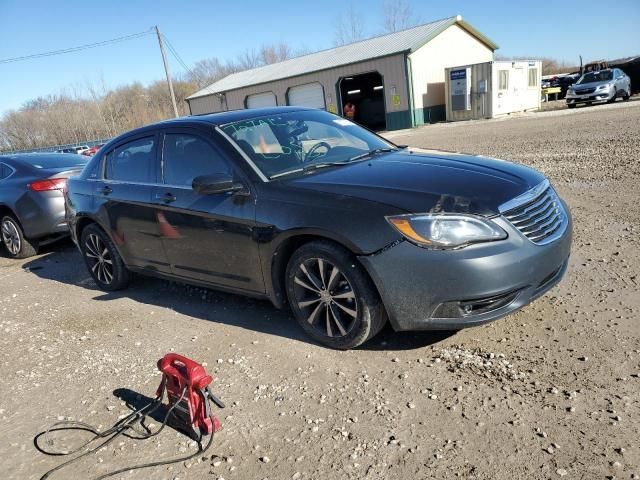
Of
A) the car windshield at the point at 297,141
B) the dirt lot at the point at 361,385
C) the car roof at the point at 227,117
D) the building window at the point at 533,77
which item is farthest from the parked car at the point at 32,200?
the building window at the point at 533,77

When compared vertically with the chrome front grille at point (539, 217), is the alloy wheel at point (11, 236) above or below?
below

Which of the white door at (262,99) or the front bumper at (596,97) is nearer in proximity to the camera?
the front bumper at (596,97)

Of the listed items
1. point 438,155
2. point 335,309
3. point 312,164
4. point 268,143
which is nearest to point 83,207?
point 268,143

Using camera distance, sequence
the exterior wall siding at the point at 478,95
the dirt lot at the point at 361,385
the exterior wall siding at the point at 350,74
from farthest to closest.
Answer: the exterior wall siding at the point at 350,74 < the exterior wall siding at the point at 478,95 < the dirt lot at the point at 361,385

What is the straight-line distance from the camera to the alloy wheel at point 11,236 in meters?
7.38

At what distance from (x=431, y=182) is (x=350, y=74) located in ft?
87.3

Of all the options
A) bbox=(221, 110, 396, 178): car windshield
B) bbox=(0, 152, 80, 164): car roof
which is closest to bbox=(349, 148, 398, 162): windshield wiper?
bbox=(221, 110, 396, 178): car windshield

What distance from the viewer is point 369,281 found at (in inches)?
127

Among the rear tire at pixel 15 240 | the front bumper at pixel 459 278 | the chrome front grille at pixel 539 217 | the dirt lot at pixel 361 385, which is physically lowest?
the dirt lot at pixel 361 385

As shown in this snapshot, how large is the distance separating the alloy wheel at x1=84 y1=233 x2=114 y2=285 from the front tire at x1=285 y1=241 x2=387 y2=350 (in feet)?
8.60

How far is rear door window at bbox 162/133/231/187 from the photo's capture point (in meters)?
4.00

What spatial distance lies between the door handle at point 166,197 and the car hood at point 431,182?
113 cm

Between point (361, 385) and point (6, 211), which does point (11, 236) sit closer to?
point (6, 211)

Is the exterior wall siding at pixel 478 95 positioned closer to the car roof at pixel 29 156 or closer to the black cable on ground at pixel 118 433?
the car roof at pixel 29 156
